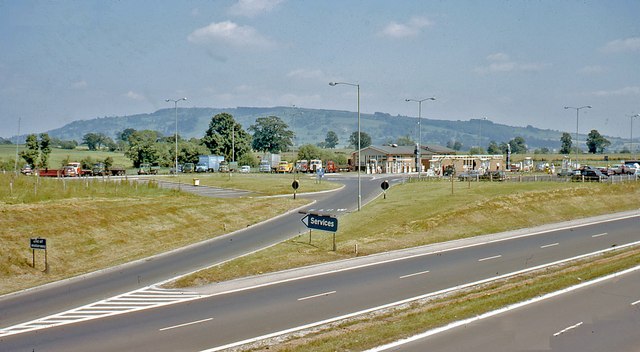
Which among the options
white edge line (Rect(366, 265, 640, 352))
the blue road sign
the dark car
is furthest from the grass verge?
the dark car

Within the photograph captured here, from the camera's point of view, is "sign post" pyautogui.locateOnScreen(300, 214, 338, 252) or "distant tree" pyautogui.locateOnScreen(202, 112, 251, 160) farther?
"distant tree" pyautogui.locateOnScreen(202, 112, 251, 160)

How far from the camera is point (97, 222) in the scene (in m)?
46.2

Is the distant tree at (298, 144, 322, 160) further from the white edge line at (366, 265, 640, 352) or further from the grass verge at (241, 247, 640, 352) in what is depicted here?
the white edge line at (366, 265, 640, 352)

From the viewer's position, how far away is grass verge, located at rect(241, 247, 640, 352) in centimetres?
1789

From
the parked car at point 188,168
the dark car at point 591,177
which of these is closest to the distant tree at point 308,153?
the parked car at point 188,168

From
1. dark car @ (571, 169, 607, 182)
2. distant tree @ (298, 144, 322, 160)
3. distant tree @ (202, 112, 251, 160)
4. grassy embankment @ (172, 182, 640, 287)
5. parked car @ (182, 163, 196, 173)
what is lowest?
grassy embankment @ (172, 182, 640, 287)

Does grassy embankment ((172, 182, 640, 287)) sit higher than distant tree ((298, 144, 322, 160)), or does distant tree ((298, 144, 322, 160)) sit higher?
distant tree ((298, 144, 322, 160))

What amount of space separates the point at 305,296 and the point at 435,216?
25.1m

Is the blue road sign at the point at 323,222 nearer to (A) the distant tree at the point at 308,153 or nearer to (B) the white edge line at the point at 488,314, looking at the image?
(B) the white edge line at the point at 488,314

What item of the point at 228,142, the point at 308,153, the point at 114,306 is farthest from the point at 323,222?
the point at 308,153

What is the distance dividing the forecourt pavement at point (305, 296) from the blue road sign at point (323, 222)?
9.28 ft

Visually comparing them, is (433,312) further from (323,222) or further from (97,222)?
(97,222)

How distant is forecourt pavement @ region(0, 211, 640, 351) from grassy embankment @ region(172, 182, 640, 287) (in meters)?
2.24

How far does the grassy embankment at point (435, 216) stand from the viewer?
33.8 m
